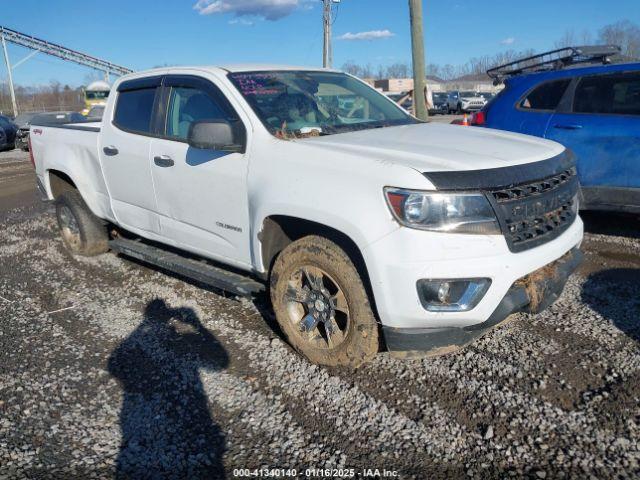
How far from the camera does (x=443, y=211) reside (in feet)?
8.80

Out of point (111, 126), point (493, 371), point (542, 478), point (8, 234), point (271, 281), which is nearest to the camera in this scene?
point (542, 478)

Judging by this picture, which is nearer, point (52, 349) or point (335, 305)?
point (335, 305)

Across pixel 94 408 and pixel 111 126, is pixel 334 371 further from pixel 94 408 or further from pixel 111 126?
pixel 111 126

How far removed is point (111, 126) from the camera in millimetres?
4824

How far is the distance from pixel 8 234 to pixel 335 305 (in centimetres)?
588

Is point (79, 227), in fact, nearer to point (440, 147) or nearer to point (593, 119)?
point (440, 147)

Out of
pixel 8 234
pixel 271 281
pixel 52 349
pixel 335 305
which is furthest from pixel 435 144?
pixel 8 234

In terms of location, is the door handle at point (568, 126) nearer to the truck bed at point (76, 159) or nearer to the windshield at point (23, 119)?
the truck bed at point (76, 159)

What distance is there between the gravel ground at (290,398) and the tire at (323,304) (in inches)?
6.6

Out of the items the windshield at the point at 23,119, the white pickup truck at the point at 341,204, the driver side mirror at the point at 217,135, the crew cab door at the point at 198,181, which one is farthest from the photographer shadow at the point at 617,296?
the windshield at the point at 23,119

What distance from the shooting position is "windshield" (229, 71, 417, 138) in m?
3.62

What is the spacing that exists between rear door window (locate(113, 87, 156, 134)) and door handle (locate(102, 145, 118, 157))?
0.20m

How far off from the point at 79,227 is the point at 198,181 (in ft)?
8.13

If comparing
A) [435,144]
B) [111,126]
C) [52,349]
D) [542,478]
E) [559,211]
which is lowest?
[542,478]
